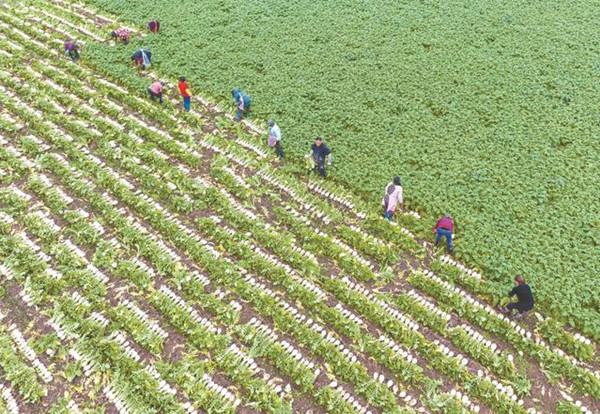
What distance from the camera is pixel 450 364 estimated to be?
862 centimetres

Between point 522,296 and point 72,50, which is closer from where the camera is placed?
point 522,296

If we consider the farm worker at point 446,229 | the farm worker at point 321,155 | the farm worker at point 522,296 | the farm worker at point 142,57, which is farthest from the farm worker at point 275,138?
the farm worker at point 522,296

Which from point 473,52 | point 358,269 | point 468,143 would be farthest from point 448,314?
point 473,52

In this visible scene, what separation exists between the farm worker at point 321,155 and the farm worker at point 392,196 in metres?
1.96

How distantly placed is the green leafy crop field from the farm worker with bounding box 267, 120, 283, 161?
300 millimetres

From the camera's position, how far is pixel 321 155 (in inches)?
473

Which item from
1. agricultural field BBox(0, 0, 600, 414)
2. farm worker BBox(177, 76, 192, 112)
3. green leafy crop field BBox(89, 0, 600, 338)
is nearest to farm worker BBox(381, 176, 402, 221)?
agricultural field BBox(0, 0, 600, 414)

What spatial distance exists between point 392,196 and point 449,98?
5861mm

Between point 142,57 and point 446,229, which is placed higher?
point 142,57

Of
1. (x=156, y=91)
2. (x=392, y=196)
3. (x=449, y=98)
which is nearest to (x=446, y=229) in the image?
(x=392, y=196)

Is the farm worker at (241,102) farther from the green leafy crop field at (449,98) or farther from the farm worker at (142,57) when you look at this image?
the farm worker at (142,57)

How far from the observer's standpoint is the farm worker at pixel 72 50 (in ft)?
52.3

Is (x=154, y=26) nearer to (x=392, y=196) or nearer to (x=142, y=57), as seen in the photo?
(x=142, y=57)

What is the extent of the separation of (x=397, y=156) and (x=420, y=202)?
1809 mm
